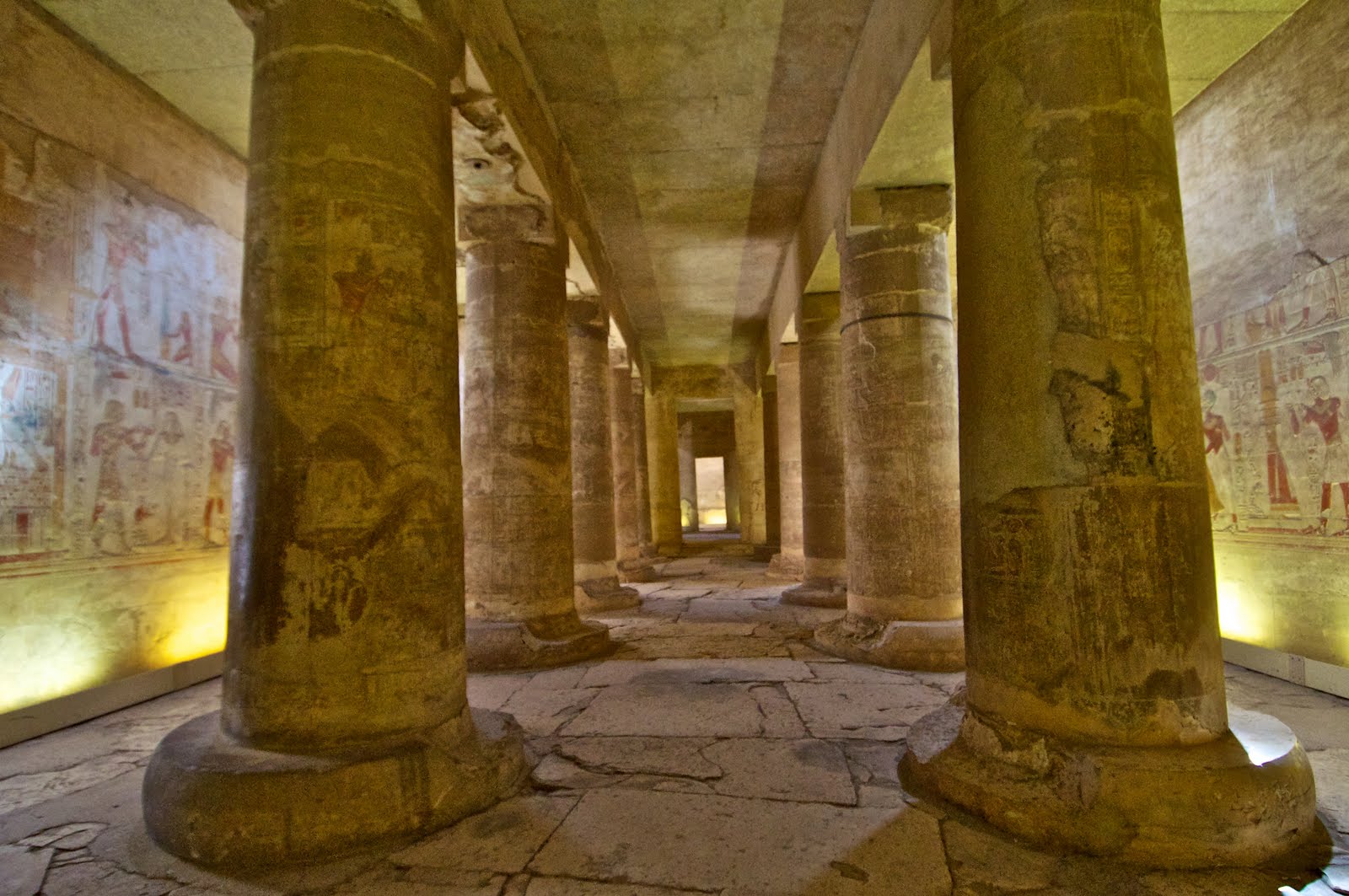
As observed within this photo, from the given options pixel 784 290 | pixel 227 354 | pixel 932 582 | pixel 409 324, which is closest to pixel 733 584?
pixel 784 290

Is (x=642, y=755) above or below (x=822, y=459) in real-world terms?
below

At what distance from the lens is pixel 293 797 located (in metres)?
2.51

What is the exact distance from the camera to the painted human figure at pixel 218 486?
19.5 feet

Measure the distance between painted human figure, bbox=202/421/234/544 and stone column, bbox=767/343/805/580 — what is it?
283 inches

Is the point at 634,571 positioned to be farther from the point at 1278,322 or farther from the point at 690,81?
the point at 1278,322

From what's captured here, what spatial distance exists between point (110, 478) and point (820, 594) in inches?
257

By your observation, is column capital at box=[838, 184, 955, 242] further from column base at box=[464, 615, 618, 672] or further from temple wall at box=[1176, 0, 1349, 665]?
column base at box=[464, 615, 618, 672]

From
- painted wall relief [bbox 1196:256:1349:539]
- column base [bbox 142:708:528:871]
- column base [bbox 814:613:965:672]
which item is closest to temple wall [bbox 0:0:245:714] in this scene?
column base [bbox 142:708:528:871]

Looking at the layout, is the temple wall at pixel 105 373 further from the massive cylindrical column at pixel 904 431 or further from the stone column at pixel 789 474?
the stone column at pixel 789 474

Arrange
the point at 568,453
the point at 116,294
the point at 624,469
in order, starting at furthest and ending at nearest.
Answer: the point at 624,469, the point at 568,453, the point at 116,294

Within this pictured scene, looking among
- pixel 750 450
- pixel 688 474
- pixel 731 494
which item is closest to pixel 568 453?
pixel 750 450

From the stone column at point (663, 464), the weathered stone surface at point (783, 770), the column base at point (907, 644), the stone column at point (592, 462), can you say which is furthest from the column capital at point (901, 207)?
the stone column at point (663, 464)

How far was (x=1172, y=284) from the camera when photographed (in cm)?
262

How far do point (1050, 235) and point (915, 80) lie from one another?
2.12m
